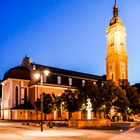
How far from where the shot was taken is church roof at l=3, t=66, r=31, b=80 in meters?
83.0

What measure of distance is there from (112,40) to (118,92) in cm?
4076

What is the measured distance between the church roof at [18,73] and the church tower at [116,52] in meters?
26.3

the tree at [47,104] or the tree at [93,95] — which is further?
the tree at [47,104]

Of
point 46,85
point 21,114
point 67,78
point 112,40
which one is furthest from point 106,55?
point 21,114

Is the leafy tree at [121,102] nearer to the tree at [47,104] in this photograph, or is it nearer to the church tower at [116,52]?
the tree at [47,104]

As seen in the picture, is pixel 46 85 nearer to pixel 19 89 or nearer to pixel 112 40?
pixel 19 89

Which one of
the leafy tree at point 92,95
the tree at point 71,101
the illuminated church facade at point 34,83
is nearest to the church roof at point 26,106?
the illuminated church facade at point 34,83

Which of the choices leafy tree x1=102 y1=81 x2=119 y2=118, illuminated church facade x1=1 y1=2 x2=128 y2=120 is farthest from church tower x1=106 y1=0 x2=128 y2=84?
leafy tree x1=102 y1=81 x2=119 y2=118

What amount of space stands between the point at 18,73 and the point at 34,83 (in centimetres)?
504

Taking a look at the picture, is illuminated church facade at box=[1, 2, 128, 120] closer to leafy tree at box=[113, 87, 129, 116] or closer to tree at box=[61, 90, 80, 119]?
tree at box=[61, 90, 80, 119]

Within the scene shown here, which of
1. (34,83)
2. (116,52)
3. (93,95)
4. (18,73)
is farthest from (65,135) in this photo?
(116,52)

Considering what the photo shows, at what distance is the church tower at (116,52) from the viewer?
96.8m

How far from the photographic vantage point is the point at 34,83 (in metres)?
83.0

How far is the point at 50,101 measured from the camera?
7650cm
